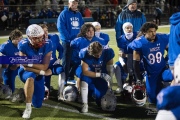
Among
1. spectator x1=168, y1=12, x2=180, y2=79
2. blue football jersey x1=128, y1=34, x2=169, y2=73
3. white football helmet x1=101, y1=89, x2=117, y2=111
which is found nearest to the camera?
spectator x1=168, y1=12, x2=180, y2=79

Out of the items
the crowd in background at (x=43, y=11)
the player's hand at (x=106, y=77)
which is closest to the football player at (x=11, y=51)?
the player's hand at (x=106, y=77)

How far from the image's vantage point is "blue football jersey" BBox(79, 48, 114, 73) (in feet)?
15.8

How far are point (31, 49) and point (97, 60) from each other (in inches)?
36.8

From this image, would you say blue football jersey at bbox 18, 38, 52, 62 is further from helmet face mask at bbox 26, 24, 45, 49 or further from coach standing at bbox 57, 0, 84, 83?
coach standing at bbox 57, 0, 84, 83

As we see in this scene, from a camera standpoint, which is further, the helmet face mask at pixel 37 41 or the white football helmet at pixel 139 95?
the white football helmet at pixel 139 95

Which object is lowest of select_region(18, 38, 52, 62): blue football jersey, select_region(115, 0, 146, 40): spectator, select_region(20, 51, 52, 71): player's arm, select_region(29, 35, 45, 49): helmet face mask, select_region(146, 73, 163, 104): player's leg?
select_region(146, 73, 163, 104): player's leg

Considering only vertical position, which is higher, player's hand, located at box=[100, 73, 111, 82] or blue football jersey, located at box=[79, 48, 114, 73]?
blue football jersey, located at box=[79, 48, 114, 73]

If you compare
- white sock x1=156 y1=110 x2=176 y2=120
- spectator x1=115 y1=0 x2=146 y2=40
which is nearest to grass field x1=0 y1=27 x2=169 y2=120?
spectator x1=115 y1=0 x2=146 y2=40

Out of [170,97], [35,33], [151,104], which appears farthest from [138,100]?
[170,97]

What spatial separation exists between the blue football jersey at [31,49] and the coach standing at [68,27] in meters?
1.21

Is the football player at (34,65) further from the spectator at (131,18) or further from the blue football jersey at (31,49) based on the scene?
the spectator at (131,18)

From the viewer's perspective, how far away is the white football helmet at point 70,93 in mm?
5227

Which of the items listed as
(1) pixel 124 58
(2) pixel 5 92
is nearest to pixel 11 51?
(2) pixel 5 92

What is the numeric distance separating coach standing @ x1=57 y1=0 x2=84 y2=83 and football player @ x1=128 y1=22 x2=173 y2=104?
1.37m
